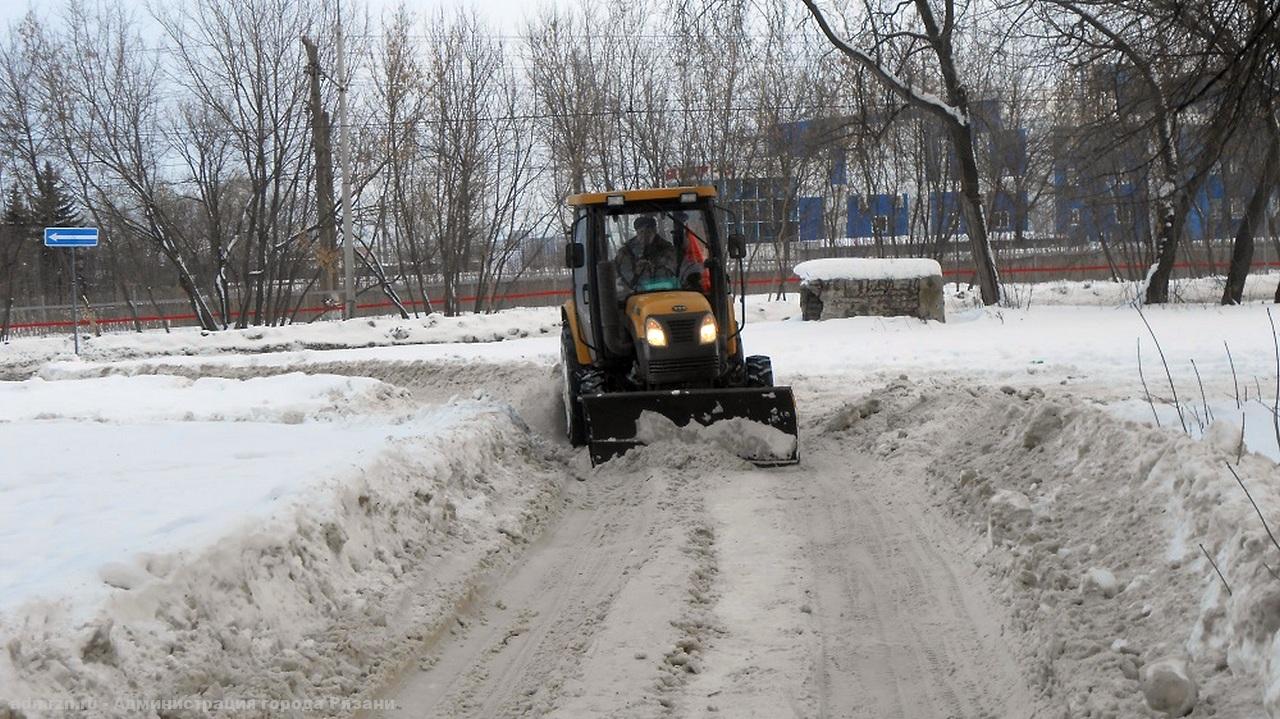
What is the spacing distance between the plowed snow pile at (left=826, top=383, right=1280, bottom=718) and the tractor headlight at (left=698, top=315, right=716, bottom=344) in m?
2.34

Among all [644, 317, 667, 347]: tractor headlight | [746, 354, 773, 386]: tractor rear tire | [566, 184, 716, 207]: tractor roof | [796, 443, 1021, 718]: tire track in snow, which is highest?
[566, 184, 716, 207]: tractor roof

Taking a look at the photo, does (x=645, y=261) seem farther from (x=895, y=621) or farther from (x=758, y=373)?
(x=895, y=621)

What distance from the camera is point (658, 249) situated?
10906 millimetres

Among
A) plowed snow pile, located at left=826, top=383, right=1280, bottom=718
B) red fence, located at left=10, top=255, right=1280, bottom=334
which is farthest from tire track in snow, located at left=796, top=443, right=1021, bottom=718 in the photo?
red fence, located at left=10, top=255, right=1280, bottom=334

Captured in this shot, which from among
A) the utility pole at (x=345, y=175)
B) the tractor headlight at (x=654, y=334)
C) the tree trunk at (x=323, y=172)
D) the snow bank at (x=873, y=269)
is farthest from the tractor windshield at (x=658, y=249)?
the tree trunk at (x=323, y=172)

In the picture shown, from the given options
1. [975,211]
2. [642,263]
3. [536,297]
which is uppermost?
[975,211]

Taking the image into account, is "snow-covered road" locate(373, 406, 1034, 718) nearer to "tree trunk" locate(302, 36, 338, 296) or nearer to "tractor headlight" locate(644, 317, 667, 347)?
"tractor headlight" locate(644, 317, 667, 347)

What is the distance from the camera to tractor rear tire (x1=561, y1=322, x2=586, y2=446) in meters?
10.9

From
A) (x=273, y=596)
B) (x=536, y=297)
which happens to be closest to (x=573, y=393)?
(x=273, y=596)

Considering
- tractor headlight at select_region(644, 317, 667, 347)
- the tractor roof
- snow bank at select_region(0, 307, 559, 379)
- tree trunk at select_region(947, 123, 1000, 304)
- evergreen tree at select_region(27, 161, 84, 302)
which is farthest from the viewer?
evergreen tree at select_region(27, 161, 84, 302)

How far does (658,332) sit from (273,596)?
540 centimetres

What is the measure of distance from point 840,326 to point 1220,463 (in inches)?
619

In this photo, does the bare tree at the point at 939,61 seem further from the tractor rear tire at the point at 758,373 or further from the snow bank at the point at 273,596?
the snow bank at the point at 273,596

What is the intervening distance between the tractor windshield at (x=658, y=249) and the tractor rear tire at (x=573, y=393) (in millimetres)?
909
